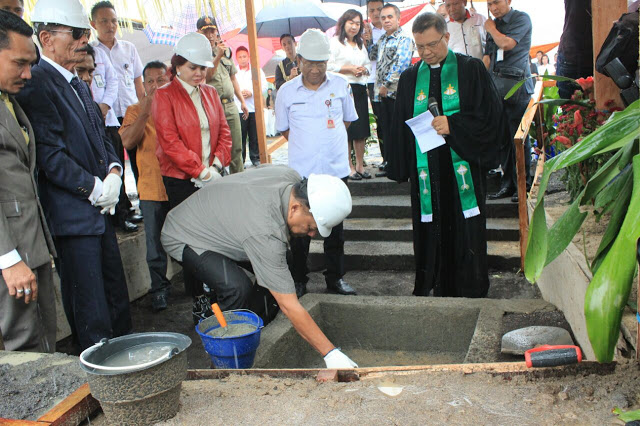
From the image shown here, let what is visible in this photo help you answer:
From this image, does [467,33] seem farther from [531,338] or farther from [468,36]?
[531,338]

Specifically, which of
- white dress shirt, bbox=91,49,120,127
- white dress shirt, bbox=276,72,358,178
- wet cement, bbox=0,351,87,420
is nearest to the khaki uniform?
white dress shirt, bbox=91,49,120,127

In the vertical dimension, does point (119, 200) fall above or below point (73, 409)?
above

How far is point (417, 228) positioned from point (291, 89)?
5.16 ft

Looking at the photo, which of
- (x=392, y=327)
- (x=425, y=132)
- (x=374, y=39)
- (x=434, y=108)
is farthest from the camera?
(x=374, y=39)

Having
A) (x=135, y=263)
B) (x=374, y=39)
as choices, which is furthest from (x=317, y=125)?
(x=374, y=39)

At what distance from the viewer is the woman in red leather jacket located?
4418mm

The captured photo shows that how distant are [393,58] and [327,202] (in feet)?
11.6

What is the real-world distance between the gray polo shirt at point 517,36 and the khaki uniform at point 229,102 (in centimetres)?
282

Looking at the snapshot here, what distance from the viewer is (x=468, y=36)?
6.00m

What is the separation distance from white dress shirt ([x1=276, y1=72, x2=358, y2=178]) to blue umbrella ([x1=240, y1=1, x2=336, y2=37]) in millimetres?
5239

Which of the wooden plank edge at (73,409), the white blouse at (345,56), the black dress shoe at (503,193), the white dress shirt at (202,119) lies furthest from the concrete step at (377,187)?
the wooden plank edge at (73,409)

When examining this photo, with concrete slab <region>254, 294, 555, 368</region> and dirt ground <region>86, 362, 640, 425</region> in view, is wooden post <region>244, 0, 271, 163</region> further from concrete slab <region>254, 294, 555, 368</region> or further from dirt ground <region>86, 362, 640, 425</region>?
dirt ground <region>86, 362, 640, 425</region>

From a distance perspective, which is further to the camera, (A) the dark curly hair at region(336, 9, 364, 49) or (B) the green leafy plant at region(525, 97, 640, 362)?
(A) the dark curly hair at region(336, 9, 364, 49)

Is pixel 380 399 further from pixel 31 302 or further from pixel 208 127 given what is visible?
pixel 208 127
